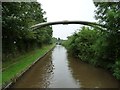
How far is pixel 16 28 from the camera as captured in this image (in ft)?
71.4

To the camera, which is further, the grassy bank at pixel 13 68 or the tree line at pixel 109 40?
the tree line at pixel 109 40

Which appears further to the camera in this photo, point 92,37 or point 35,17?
point 35,17

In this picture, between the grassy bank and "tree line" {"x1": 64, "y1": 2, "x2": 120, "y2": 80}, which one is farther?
"tree line" {"x1": 64, "y1": 2, "x2": 120, "y2": 80}

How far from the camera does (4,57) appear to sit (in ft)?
89.0

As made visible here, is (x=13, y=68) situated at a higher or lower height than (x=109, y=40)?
lower

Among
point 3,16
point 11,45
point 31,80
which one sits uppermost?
point 3,16

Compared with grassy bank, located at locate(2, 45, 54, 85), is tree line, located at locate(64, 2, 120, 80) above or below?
above

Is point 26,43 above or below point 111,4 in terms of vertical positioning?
below

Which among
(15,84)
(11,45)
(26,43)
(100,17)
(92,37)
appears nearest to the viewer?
(15,84)

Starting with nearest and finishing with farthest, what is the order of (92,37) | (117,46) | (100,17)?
(117,46) < (100,17) < (92,37)

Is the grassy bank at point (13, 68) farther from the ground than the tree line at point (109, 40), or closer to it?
closer to it

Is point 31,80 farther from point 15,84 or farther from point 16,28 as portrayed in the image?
point 16,28

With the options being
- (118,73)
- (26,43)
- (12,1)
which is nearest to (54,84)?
(118,73)

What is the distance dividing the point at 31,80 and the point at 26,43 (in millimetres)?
26565
